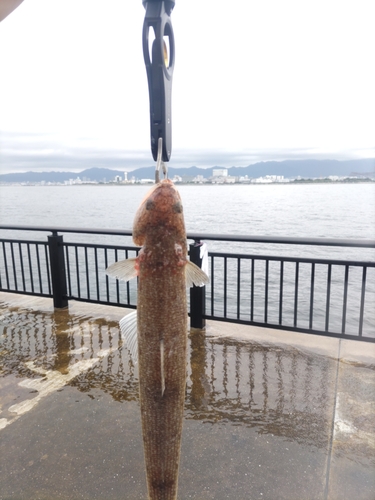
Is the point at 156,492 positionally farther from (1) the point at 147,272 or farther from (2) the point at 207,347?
(2) the point at 207,347

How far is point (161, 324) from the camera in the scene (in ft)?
4.92

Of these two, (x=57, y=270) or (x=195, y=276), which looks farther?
(x=57, y=270)

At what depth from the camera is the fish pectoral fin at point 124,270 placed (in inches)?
65.5

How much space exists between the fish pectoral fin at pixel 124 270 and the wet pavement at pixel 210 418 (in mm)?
1839

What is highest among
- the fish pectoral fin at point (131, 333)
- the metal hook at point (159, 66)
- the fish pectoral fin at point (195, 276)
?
the metal hook at point (159, 66)

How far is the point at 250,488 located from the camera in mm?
2709

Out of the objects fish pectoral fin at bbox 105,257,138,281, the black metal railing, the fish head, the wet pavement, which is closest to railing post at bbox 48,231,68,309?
the black metal railing

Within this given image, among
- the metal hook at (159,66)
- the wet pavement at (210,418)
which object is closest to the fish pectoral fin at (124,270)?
the metal hook at (159,66)

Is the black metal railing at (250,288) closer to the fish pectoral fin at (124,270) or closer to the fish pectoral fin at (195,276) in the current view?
the fish pectoral fin at (195,276)

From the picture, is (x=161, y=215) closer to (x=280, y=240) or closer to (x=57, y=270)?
(x=280, y=240)

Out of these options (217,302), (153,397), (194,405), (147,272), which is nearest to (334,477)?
(194,405)

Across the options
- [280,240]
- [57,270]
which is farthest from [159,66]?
[57,270]

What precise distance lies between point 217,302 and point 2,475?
11084mm

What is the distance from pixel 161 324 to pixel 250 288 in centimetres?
973
